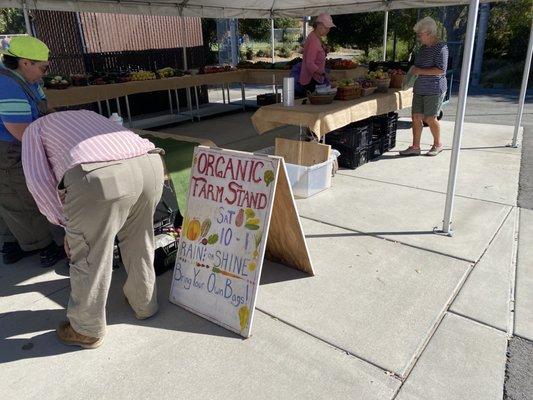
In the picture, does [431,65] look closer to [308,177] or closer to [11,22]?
[308,177]

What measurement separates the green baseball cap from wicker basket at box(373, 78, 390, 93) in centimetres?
451

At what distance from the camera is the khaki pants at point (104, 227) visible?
2.20 m

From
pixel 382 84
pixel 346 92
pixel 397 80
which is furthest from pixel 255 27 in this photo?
pixel 346 92

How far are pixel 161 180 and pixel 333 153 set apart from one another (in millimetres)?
3203

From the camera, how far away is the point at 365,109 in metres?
5.46

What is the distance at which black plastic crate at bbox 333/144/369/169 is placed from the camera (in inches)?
235

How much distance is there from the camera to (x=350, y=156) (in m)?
5.97

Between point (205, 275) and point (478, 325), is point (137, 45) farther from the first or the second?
point (478, 325)

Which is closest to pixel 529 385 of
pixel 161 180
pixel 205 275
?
pixel 205 275

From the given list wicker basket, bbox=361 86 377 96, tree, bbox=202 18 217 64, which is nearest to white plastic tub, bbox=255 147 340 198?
wicker basket, bbox=361 86 377 96

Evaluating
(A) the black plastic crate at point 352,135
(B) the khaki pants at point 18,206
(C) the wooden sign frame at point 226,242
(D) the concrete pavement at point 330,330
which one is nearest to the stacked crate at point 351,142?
(A) the black plastic crate at point 352,135

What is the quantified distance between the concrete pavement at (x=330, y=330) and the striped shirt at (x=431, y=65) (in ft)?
7.79

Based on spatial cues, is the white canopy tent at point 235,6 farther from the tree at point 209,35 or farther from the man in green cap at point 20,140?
the tree at point 209,35

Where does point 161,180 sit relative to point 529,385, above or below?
above
